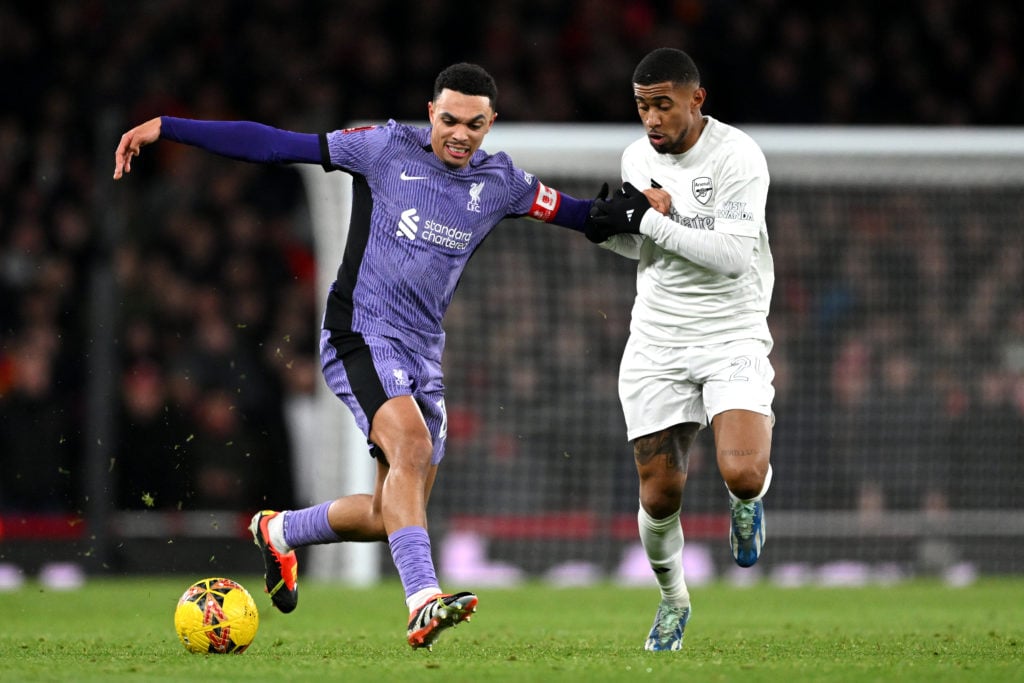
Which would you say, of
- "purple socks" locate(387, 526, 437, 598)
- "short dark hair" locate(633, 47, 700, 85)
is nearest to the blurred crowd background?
"purple socks" locate(387, 526, 437, 598)

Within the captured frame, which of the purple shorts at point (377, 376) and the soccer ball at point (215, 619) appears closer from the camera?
the soccer ball at point (215, 619)

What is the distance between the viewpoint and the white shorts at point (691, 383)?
6934mm

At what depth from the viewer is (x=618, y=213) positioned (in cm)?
697

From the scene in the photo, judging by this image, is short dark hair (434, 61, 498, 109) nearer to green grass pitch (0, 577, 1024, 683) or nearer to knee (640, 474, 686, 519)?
knee (640, 474, 686, 519)

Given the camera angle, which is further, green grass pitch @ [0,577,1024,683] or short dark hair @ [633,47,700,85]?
short dark hair @ [633,47,700,85]

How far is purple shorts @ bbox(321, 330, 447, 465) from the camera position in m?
6.56

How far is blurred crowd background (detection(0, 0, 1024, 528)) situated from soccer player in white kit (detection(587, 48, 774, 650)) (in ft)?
18.6

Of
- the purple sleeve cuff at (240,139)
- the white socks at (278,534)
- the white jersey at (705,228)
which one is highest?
the purple sleeve cuff at (240,139)

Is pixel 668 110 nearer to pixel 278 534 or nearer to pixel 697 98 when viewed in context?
pixel 697 98

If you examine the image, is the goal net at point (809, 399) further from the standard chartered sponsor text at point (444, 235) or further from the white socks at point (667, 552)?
the standard chartered sponsor text at point (444, 235)

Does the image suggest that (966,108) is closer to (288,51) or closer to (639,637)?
(288,51)

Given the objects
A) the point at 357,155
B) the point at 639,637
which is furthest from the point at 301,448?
the point at 357,155

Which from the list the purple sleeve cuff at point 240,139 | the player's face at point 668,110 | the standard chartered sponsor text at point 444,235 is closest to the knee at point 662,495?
the standard chartered sponsor text at point 444,235

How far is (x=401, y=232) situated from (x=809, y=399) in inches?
286
